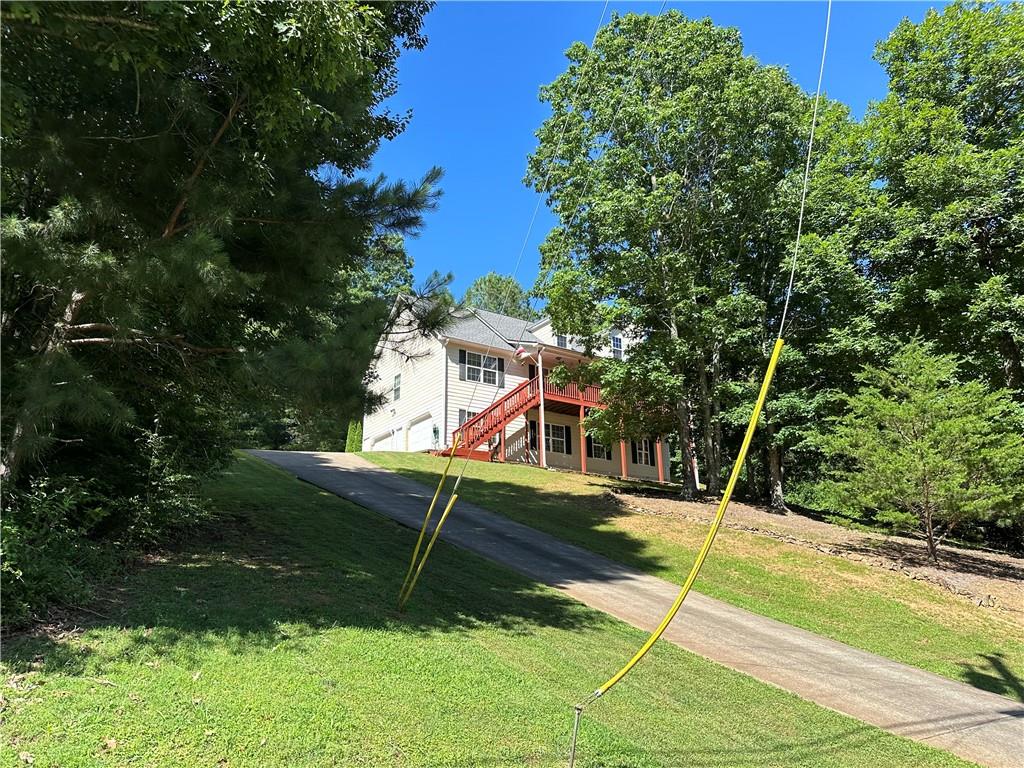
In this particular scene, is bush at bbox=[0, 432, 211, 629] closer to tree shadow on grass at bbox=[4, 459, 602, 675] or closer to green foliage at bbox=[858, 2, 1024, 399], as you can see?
tree shadow on grass at bbox=[4, 459, 602, 675]

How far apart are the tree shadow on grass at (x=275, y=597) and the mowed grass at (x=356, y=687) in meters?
0.03

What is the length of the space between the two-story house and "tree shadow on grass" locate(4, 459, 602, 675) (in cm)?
1422

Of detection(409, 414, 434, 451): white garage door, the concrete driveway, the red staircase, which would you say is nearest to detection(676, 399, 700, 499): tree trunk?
the red staircase

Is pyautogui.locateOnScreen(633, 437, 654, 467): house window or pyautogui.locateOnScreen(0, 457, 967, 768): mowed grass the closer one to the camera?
pyautogui.locateOnScreen(0, 457, 967, 768): mowed grass

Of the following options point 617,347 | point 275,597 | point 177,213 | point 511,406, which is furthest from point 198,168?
point 617,347

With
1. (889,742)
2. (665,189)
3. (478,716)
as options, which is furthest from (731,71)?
(478,716)

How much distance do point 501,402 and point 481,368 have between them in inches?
133

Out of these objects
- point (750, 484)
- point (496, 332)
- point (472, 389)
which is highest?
point (496, 332)

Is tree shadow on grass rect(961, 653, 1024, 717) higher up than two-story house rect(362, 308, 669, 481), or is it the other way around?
two-story house rect(362, 308, 669, 481)

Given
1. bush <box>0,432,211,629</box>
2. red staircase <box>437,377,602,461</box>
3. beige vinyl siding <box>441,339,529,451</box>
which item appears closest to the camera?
bush <box>0,432,211,629</box>

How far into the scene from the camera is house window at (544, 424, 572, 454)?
27750mm

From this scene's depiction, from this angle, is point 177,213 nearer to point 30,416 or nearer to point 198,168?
point 198,168

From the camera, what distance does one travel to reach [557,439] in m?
28.1

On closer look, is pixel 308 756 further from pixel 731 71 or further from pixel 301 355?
pixel 731 71
